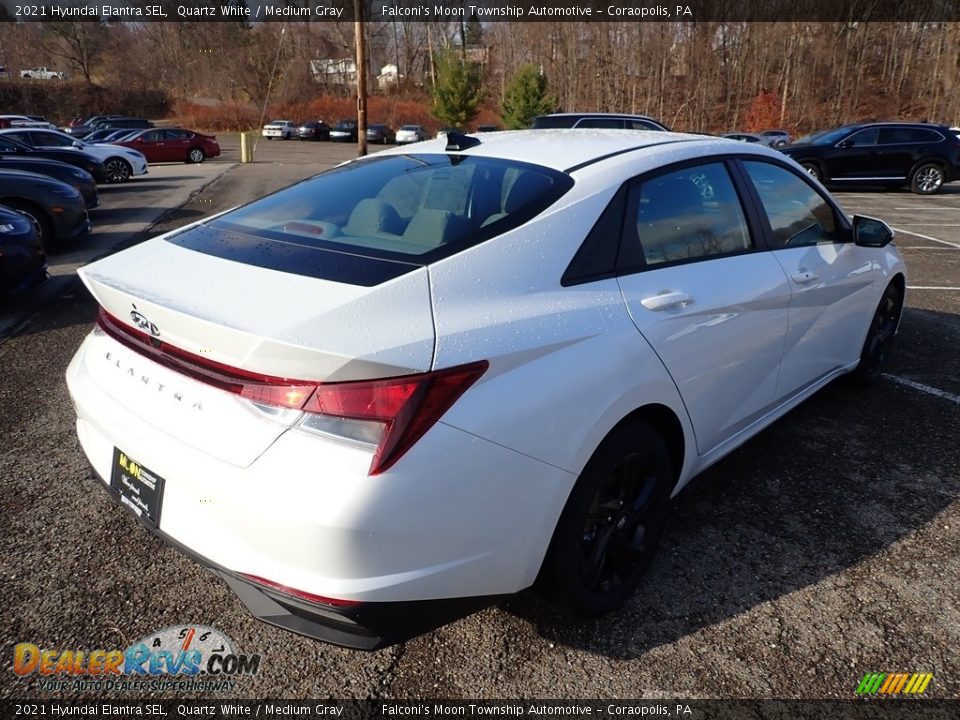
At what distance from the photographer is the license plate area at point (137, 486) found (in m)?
1.88

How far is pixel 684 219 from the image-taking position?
2617 millimetres

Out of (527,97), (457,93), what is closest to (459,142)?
(527,97)

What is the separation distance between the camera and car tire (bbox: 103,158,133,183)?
17.7 m

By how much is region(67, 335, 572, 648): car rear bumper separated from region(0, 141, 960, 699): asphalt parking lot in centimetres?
13

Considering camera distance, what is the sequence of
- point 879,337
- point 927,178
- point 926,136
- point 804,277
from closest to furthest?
1. point 804,277
2. point 879,337
3. point 926,136
4. point 927,178

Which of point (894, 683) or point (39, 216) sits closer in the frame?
point (894, 683)

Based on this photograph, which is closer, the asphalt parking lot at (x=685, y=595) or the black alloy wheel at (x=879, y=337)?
the asphalt parking lot at (x=685, y=595)

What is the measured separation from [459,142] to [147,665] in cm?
224

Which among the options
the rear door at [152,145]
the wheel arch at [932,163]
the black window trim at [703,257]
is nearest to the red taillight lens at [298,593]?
the black window trim at [703,257]

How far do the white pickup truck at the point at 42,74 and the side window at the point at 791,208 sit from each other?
2832 inches

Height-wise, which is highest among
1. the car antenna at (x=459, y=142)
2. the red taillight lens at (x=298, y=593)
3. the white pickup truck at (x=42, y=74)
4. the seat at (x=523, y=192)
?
the white pickup truck at (x=42, y=74)

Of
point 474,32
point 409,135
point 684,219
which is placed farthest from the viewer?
point 474,32

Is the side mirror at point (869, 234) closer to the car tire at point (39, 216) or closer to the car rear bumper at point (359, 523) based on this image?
the car rear bumper at point (359, 523)

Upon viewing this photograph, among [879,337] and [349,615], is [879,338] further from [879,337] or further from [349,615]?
[349,615]
